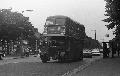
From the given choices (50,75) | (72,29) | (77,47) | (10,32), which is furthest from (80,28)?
(10,32)

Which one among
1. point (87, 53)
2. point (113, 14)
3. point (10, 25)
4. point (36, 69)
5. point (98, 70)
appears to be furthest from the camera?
point (10, 25)

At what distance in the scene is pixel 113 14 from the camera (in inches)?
1328

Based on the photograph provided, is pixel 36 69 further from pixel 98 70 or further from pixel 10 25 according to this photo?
pixel 10 25

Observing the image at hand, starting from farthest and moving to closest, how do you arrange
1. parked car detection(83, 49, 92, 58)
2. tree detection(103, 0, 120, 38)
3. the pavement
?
parked car detection(83, 49, 92, 58) < tree detection(103, 0, 120, 38) < the pavement

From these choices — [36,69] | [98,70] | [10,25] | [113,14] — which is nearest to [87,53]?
[10,25]

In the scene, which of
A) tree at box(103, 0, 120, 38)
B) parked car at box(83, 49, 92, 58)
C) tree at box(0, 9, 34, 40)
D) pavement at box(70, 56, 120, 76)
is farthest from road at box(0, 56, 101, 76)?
tree at box(0, 9, 34, 40)

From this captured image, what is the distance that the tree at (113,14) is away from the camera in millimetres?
32478

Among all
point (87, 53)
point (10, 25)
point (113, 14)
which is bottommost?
point (87, 53)

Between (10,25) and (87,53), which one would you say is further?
(10,25)

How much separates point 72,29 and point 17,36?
41.7 metres

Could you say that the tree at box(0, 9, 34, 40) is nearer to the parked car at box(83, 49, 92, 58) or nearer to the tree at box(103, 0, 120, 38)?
the parked car at box(83, 49, 92, 58)

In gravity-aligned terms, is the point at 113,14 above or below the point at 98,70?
above

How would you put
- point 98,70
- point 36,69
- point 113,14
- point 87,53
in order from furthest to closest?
point 87,53 < point 113,14 < point 36,69 < point 98,70

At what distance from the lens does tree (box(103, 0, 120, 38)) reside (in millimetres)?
32478
